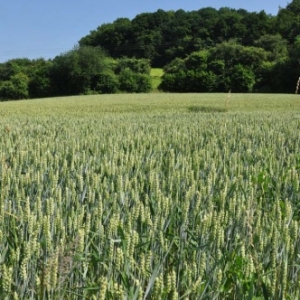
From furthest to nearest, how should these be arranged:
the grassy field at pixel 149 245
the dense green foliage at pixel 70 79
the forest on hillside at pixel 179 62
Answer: the dense green foliage at pixel 70 79 → the forest on hillside at pixel 179 62 → the grassy field at pixel 149 245

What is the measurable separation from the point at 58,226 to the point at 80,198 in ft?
2.54

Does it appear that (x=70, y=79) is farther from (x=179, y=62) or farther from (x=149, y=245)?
(x=149, y=245)

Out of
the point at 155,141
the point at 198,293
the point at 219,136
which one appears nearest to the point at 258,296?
the point at 198,293

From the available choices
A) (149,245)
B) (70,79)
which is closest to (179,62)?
(70,79)

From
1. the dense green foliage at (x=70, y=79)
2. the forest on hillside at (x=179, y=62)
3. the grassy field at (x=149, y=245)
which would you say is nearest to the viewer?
the grassy field at (x=149, y=245)

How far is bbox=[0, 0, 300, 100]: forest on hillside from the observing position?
182 feet

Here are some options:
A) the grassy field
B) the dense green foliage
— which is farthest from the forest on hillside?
the grassy field

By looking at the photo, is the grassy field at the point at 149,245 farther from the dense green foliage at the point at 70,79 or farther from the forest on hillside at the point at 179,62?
the dense green foliage at the point at 70,79

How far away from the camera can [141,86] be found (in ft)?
189

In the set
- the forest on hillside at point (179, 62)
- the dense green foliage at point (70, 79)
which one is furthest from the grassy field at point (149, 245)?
the dense green foliage at point (70, 79)

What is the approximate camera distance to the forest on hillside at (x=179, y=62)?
55344 millimetres

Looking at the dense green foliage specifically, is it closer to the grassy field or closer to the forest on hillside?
the forest on hillside

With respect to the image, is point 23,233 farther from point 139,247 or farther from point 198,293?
point 198,293

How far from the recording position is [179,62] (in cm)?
6706
